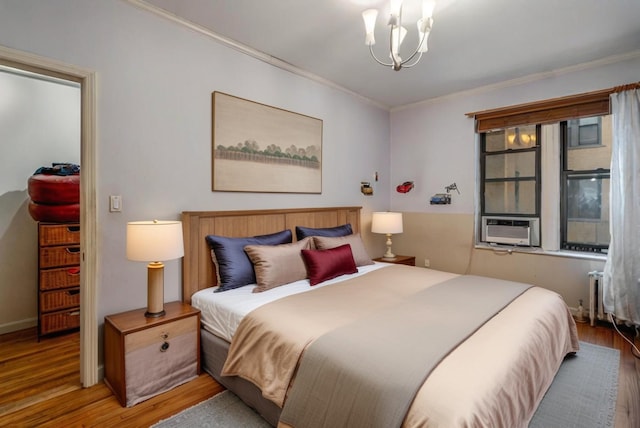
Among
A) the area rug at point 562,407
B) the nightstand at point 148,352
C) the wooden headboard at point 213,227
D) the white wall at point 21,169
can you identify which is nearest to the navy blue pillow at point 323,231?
the wooden headboard at point 213,227

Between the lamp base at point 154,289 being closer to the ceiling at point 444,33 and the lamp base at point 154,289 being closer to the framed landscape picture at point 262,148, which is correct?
the framed landscape picture at point 262,148

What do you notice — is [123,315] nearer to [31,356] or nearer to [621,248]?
[31,356]

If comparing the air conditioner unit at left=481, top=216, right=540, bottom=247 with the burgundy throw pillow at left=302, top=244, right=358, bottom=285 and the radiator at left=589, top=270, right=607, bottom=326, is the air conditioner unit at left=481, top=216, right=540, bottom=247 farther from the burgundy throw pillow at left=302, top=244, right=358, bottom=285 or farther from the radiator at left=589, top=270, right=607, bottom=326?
the burgundy throw pillow at left=302, top=244, right=358, bottom=285

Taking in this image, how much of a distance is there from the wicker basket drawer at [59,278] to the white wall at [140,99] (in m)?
1.25

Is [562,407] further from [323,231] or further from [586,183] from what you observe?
[586,183]

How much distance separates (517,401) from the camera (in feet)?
4.55

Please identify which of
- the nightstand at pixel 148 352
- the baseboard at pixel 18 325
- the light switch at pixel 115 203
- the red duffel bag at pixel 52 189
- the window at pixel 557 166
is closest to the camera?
the nightstand at pixel 148 352

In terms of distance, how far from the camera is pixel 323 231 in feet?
11.0

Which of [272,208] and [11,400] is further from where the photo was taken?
[272,208]

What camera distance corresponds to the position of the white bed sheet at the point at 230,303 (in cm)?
207

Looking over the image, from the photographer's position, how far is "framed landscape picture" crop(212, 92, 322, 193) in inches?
110

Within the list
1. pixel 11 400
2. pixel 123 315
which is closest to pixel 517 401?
pixel 123 315

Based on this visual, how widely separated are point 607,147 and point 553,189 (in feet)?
2.03

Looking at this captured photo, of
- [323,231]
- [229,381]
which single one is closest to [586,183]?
[323,231]
